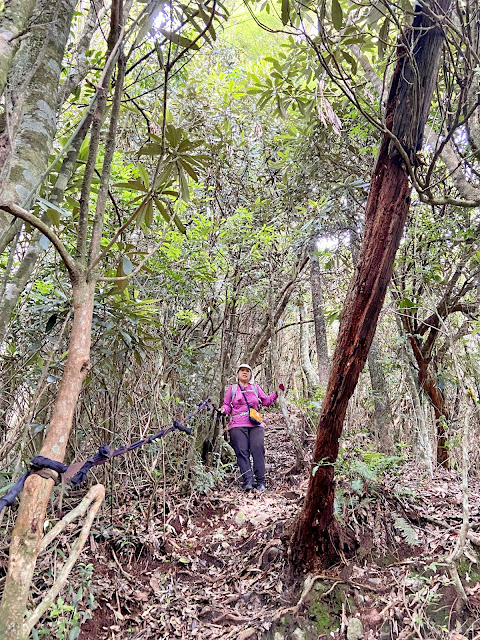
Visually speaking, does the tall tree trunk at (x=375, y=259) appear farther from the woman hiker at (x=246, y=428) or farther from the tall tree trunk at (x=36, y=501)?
the woman hiker at (x=246, y=428)

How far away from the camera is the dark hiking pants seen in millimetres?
4586

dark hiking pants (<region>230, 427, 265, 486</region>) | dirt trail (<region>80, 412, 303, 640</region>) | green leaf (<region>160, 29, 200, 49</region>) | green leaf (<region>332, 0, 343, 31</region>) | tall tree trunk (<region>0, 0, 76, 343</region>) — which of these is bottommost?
dirt trail (<region>80, 412, 303, 640</region>)

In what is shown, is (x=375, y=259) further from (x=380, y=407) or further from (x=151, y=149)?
(x=380, y=407)

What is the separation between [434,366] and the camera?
5059 millimetres

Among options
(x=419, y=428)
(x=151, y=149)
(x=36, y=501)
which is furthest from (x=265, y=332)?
(x=36, y=501)

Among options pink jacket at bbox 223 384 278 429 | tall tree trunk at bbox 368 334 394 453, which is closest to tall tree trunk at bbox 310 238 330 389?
tall tree trunk at bbox 368 334 394 453

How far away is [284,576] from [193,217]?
3221mm

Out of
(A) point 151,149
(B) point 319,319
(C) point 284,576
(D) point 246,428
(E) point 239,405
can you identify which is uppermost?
(B) point 319,319

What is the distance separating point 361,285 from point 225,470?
3.53 meters

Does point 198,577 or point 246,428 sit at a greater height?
point 246,428

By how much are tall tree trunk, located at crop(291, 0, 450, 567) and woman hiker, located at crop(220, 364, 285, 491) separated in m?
2.20

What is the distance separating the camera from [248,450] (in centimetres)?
468

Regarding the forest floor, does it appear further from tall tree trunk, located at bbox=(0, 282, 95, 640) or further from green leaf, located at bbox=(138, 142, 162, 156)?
green leaf, located at bbox=(138, 142, 162, 156)

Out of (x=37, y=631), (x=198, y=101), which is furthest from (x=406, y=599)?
(x=198, y=101)
